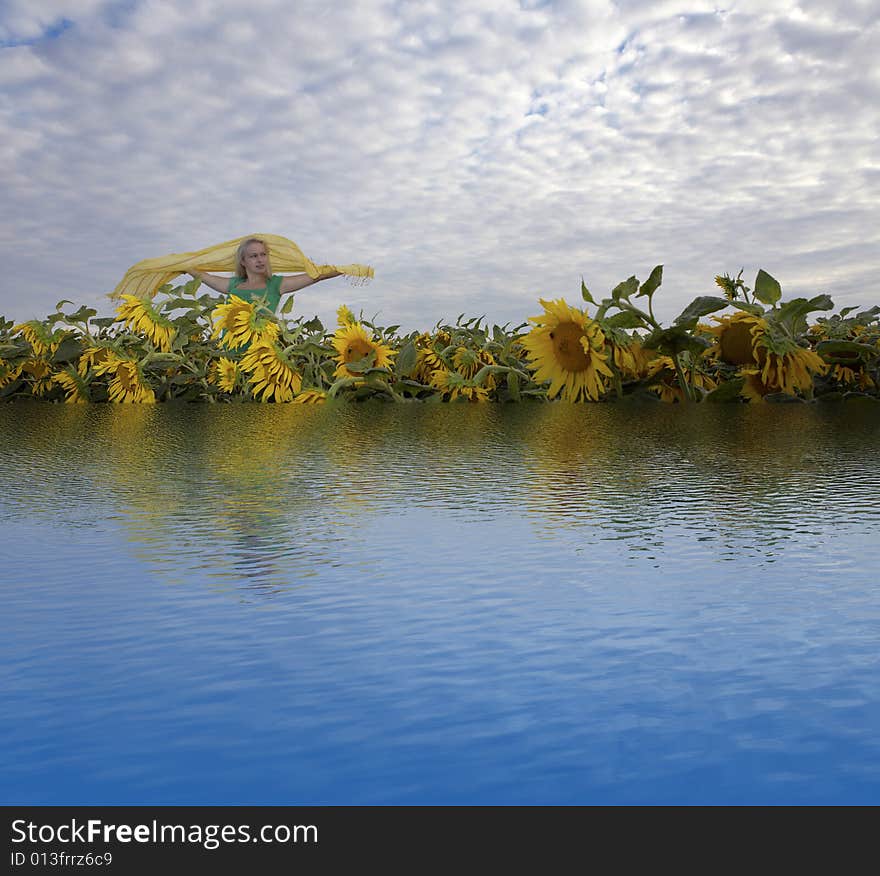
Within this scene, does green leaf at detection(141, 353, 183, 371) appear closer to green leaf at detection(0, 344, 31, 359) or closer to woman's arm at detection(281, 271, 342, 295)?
green leaf at detection(0, 344, 31, 359)

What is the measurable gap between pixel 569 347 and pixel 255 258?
3282 mm

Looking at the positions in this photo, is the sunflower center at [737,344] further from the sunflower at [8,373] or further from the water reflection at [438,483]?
the sunflower at [8,373]

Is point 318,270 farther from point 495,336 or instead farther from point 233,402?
point 495,336

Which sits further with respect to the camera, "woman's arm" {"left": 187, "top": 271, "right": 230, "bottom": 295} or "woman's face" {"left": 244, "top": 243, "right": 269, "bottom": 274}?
"woman's arm" {"left": 187, "top": 271, "right": 230, "bottom": 295}

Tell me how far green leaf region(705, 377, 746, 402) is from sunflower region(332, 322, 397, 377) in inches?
29.5

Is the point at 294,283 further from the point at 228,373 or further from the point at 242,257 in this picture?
the point at 228,373

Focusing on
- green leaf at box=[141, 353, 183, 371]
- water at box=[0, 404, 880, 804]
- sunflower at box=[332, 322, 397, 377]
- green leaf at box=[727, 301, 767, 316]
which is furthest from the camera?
green leaf at box=[141, 353, 183, 371]

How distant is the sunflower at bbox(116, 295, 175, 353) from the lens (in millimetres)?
2535

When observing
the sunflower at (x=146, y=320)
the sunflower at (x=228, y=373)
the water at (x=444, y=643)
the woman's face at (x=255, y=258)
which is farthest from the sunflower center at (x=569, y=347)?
the woman's face at (x=255, y=258)

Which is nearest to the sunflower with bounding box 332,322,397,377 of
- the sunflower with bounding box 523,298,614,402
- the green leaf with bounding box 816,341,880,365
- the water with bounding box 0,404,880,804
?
the sunflower with bounding box 523,298,614,402

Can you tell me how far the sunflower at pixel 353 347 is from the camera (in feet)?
7.29

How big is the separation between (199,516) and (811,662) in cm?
42
